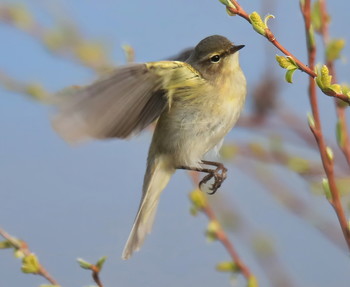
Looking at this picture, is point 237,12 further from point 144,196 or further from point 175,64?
point 144,196

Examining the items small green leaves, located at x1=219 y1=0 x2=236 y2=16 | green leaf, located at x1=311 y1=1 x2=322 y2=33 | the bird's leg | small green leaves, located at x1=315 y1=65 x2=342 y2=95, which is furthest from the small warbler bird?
small green leaves, located at x1=315 y1=65 x2=342 y2=95

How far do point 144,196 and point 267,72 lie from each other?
1.60 ft

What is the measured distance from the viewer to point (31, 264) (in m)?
0.94

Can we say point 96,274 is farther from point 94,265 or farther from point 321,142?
point 321,142

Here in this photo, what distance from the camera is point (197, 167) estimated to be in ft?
4.05

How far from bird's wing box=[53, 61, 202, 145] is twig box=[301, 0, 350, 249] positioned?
264 mm

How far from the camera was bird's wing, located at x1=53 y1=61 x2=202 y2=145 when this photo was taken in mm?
981

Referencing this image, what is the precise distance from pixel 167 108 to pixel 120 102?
0.66 ft

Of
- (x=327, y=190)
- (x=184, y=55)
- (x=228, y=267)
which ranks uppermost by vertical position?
(x=184, y=55)

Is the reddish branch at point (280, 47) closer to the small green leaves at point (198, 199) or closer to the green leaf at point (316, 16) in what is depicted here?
the green leaf at point (316, 16)

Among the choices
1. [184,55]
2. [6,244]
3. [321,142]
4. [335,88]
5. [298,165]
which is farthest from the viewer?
[184,55]

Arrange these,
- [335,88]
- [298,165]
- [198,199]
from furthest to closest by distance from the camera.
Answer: [298,165]
[198,199]
[335,88]

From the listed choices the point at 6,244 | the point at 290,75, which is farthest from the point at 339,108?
the point at 6,244


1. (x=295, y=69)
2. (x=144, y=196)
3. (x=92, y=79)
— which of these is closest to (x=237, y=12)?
(x=295, y=69)
